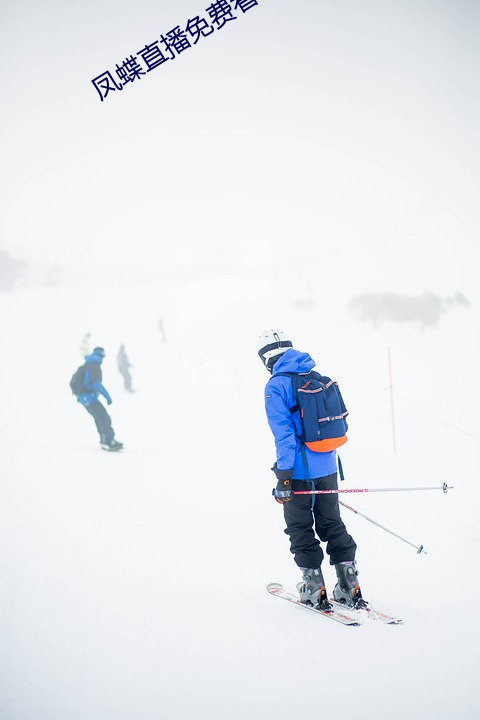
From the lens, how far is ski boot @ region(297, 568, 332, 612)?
9.33 ft

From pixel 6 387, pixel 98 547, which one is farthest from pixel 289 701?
pixel 6 387

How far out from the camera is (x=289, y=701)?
2109mm

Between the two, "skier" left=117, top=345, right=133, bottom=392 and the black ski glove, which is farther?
"skier" left=117, top=345, right=133, bottom=392

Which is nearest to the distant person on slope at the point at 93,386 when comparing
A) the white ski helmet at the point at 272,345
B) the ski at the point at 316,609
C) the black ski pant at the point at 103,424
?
the black ski pant at the point at 103,424

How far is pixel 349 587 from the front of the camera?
2908 millimetres

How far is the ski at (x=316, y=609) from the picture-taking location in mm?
2705

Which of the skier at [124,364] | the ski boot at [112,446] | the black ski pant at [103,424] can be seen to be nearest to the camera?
the black ski pant at [103,424]

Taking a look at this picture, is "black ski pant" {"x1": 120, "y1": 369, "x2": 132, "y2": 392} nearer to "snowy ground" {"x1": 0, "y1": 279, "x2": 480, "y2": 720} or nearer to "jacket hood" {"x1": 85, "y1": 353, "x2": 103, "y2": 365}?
"snowy ground" {"x1": 0, "y1": 279, "x2": 480, "y2": 720}

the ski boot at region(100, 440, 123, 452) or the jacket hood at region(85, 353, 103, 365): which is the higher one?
the jacket hood at region(85, 353, 103, 365)

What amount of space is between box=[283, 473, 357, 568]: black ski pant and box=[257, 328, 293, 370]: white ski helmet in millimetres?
1026

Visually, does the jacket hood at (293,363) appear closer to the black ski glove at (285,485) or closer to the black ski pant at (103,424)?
the black ski glove at (285,485)

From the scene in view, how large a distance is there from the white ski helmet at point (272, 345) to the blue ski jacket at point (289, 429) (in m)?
0.13

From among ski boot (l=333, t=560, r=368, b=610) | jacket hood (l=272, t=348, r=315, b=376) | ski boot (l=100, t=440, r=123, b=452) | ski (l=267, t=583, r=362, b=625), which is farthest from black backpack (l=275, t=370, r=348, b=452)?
ski boot (l=100, t=440, r=123, b=452)

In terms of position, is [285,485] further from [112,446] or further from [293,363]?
[112,446]
